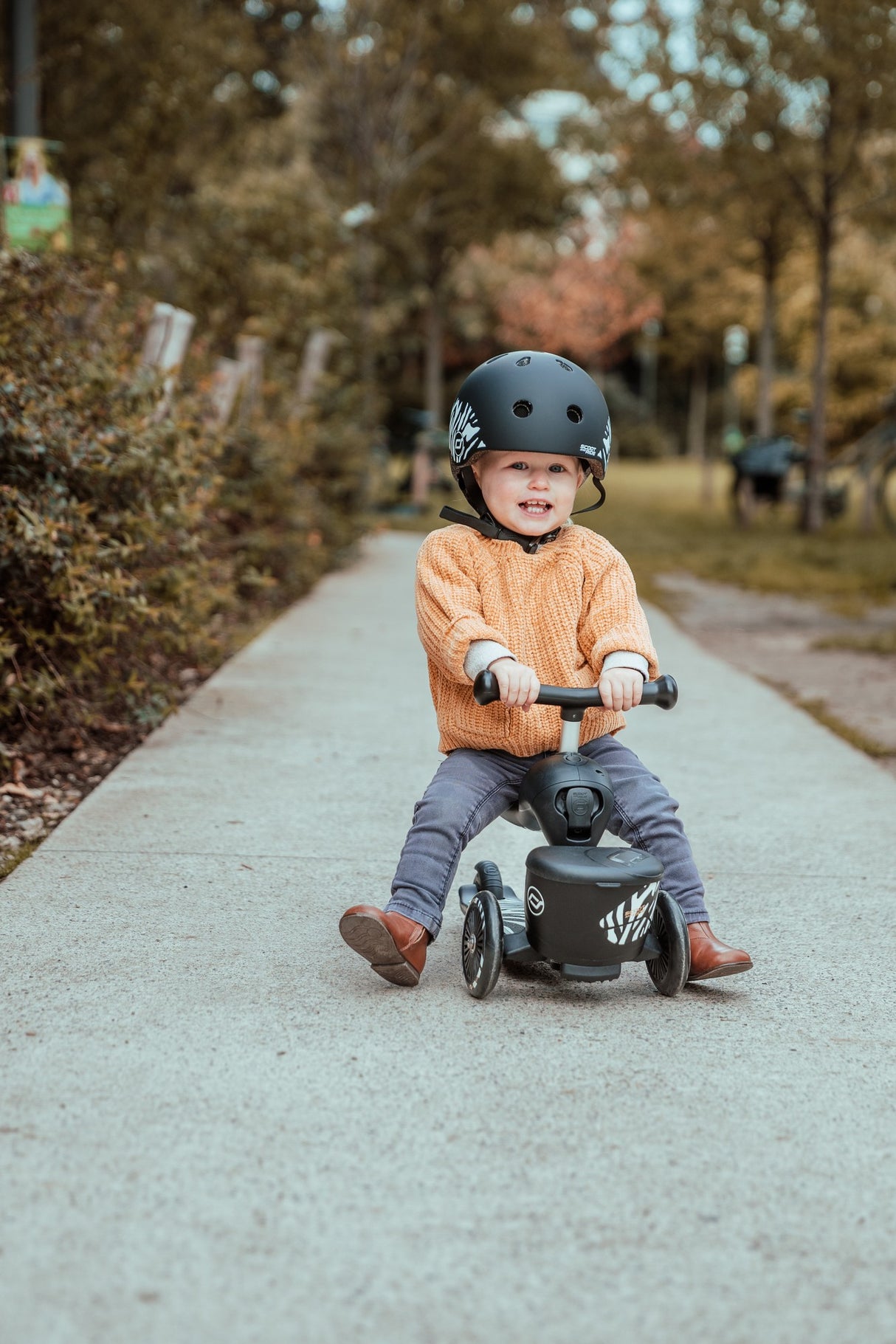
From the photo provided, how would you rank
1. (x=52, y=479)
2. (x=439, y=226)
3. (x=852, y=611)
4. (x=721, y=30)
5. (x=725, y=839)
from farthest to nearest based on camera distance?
(x=439, y=226)
(x=721, y=30)
(x=852, y=611)
(x=52, y=479)
(x=725, y=839)

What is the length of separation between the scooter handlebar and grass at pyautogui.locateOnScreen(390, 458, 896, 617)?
12.7 feet

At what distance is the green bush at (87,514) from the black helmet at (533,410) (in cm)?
168

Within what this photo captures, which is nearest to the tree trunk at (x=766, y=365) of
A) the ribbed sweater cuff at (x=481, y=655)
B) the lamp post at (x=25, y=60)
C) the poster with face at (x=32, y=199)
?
the lamp post at (x=25, y=60)

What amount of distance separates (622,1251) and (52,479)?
10.7 ft

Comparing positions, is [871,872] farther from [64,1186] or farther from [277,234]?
[277,234]

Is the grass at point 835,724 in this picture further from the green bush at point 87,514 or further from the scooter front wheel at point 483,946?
the scooter front wheel at point 483,946

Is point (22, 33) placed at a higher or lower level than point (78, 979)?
higher

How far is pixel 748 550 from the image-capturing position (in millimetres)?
13648

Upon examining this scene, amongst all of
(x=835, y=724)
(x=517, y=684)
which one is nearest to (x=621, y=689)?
(x=517, y=684)

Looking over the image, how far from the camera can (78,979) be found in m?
2.90

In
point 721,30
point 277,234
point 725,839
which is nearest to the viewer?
point 725,839

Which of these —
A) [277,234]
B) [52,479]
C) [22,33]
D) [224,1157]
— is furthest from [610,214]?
[224,1157]

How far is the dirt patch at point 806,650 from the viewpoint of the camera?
20.2ft

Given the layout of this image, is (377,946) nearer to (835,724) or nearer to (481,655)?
(481,655)
